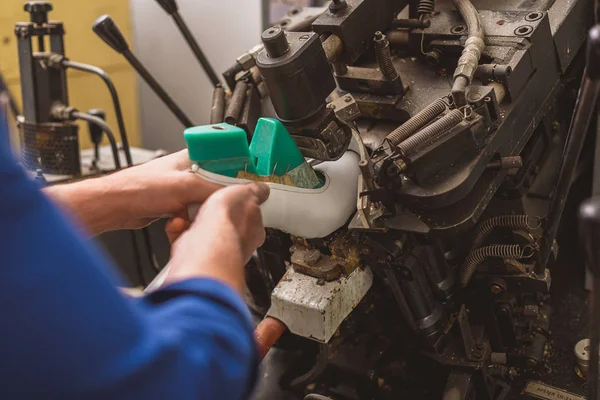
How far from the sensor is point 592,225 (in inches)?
23.9

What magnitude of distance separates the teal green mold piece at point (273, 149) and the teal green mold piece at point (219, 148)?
0.03 m

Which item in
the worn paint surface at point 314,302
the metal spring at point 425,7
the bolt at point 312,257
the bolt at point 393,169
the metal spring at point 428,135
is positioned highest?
the metal spring at point 425,7

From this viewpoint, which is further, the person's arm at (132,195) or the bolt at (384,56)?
the bolt at (384,56)

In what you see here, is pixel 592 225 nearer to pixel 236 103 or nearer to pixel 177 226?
pixel 177 226

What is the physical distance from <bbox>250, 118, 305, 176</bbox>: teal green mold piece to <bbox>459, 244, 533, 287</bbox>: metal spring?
1.08 feet

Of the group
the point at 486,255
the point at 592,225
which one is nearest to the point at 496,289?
the point at 486,255

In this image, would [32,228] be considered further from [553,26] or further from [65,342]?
[553,26]

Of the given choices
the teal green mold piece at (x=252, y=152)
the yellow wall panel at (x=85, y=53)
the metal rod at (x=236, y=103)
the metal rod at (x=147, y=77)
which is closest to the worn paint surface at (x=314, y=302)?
the teal green mold piece at (x=252, y=152)

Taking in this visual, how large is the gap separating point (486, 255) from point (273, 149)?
1.25ft

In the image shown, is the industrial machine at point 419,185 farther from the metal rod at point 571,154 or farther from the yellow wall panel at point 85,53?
the yellow wall panel at point 85,53

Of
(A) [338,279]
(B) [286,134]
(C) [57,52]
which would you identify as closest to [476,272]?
(A) [338,279]

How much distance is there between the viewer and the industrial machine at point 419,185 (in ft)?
2.86

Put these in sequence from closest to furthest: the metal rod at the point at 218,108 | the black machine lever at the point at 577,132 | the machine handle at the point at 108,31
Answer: the black machine lever at the point at 577,132 → the metal rod at the point at 218,108 → the machine handle at the point at 108,31

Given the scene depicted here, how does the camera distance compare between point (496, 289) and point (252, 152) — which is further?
point (496, 289)
